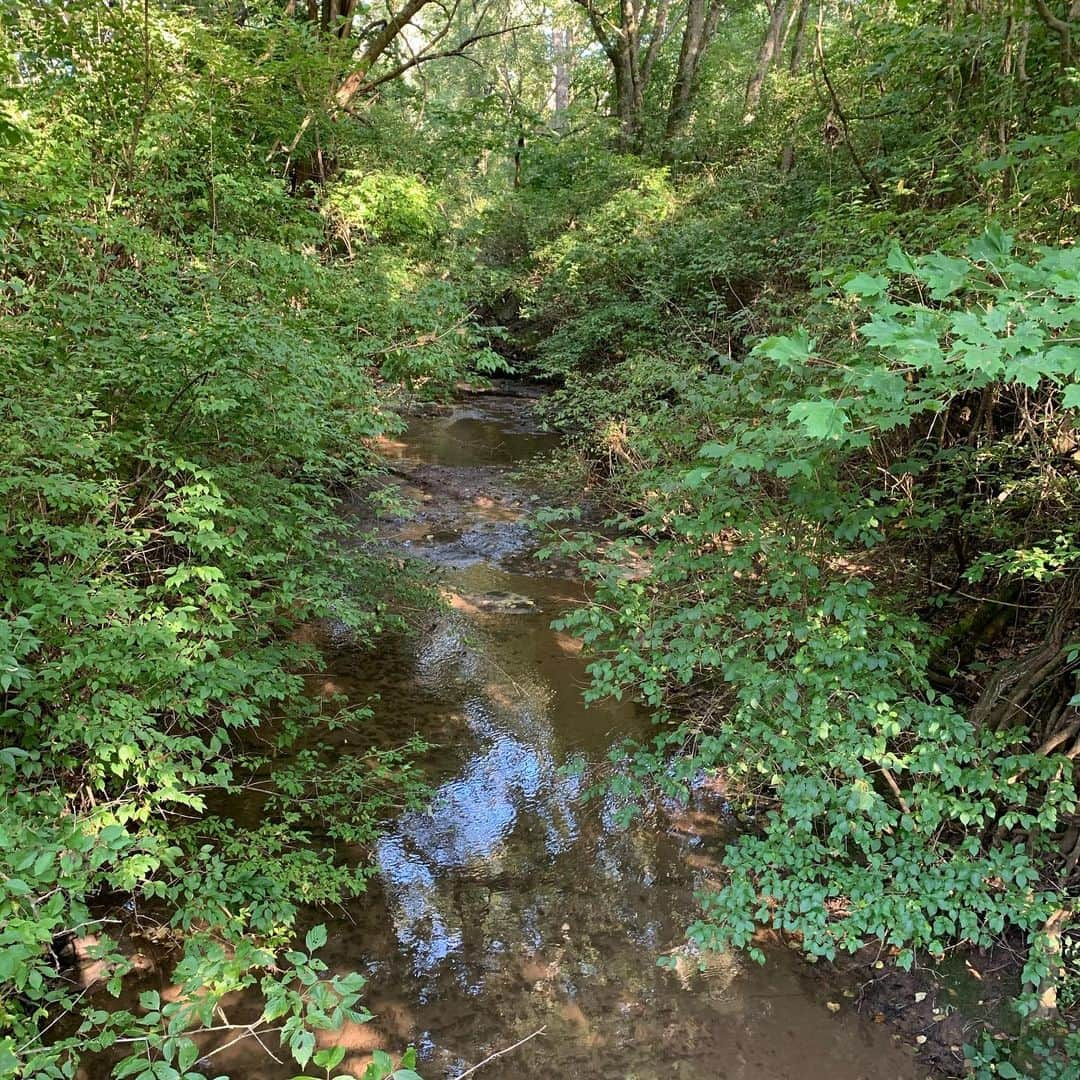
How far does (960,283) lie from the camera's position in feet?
7.15

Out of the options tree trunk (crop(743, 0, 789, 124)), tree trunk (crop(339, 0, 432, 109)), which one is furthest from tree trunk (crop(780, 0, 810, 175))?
tree trunk (crop(339, 0, 432, 109))

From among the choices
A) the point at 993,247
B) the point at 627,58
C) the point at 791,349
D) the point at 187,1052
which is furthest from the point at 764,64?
the point at 187,1052

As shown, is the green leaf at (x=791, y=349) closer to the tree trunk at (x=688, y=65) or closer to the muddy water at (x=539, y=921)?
the muddy water at (x=539, y=921)

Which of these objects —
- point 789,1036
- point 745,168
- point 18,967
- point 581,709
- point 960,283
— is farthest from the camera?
point 745,168

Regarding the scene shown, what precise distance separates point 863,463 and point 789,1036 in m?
3.33

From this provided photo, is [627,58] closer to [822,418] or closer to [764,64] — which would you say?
[764,64]

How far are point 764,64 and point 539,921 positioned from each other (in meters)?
17.1

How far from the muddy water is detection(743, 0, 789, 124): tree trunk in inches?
488

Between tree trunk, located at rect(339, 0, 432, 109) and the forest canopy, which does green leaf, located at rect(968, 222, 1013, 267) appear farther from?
tree trunk, located at rect(339, 0, 432, 109)

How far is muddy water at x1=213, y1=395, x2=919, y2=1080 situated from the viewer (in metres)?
3.61

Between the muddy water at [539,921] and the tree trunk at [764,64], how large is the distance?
12.4 m

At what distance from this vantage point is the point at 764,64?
48.9 ft

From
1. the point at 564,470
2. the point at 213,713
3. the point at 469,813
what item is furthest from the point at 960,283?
the point at 564,470

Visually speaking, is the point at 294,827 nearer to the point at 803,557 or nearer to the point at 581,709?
the point at 581,709
